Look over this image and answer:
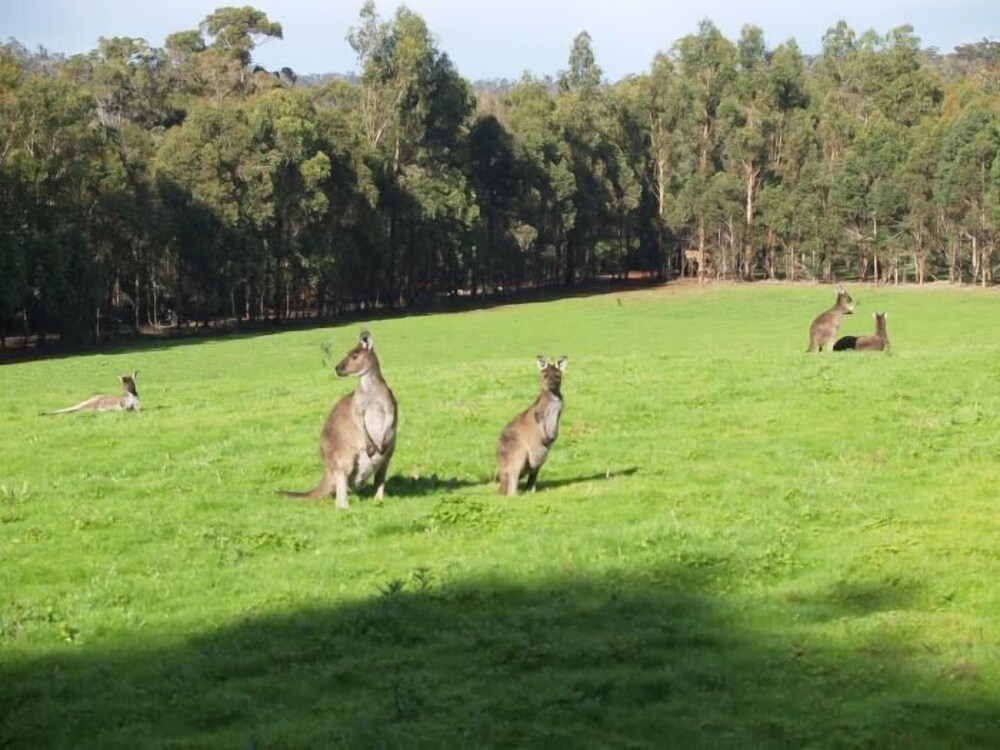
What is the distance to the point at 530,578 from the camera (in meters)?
11.1

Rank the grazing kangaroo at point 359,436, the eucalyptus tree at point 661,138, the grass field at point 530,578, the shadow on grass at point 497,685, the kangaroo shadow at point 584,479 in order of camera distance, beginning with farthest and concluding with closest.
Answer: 1. the eucalyptus tree at point 661,138
2. the kangaroo shadow at point 584,479
3. the grazing kangaroo at point 359,436
4. the grass field at point 530,578
5. the shadow on grass at point 497,685

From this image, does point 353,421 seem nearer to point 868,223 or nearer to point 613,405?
point 613,405

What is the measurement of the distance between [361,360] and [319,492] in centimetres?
161

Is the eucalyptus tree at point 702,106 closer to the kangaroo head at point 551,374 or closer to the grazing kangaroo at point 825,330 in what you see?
the grazing kangaroo at point 825,330

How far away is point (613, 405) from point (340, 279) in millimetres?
68464

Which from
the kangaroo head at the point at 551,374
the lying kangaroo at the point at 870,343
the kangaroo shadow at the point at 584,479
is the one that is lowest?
the kangaroo shadow at the point at 584,479

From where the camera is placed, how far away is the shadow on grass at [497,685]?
25.3 ft

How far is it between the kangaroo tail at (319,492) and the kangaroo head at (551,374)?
9.10ft

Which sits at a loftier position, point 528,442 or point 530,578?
point 528,442

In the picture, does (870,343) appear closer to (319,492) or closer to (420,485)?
(420,485)

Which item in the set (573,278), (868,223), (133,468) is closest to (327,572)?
(133,468)

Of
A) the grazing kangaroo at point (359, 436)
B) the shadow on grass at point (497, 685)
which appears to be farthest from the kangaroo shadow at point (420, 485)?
the shadow on grass at point (497, 685)

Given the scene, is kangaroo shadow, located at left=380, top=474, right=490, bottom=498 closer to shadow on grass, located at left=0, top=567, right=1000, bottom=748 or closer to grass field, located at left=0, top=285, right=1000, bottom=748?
grass field, located at left=0, top=285, right=1000, bottom=748

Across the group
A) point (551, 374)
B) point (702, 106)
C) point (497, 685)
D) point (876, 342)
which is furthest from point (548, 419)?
point (702, 106)
